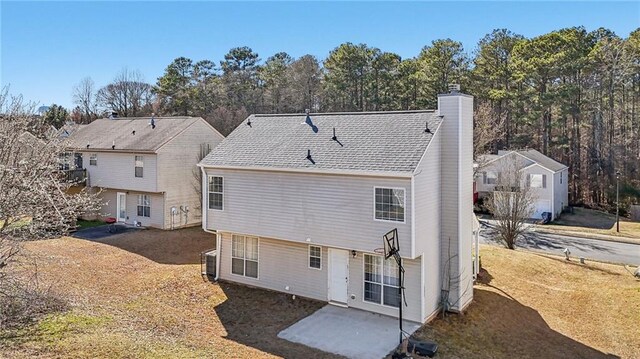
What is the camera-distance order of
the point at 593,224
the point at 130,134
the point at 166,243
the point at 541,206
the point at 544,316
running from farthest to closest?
the point at 541,206 → the point at 593,224 → the point at 130,134 → the point at 166,243 → the point at 544,316

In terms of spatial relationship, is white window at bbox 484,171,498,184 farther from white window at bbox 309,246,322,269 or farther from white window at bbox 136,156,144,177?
white window at bbox 136,156,144,177

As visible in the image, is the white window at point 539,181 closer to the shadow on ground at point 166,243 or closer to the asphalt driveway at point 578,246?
the asphalt driveway at point 578,246

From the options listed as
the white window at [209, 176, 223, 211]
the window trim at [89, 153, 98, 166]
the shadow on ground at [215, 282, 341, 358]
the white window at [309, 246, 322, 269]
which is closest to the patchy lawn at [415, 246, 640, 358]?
the shadow on ground at [215, 282, 341, 358]

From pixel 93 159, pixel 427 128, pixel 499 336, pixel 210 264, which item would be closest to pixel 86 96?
pixel 93 159

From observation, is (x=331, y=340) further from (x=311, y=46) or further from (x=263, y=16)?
(x=311, y=46)

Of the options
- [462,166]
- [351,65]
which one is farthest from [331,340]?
[351,65]

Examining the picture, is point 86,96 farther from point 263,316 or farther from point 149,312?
point 263,316
